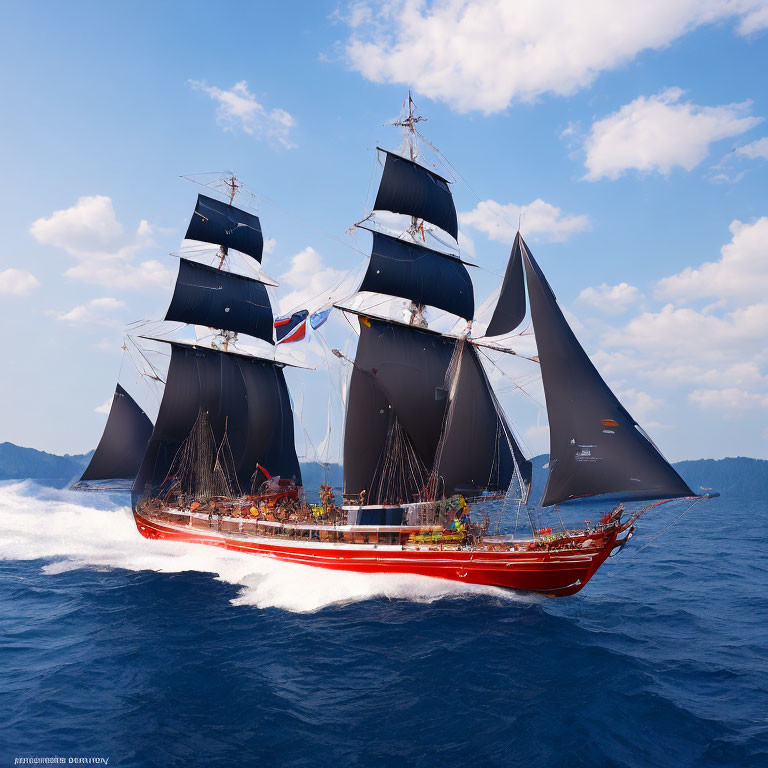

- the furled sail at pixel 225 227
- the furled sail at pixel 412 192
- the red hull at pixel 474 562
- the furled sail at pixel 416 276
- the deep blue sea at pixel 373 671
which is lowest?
the deep blue sea at pixel 373 671

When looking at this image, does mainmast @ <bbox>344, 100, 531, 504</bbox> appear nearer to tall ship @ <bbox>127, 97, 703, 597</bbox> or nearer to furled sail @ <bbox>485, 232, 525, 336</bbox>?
tall ship @ <bbox>127, 97, 703, 597</bbox>

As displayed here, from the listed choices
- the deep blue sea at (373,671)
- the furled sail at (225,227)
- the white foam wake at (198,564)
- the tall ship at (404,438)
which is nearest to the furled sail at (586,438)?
the tall ship at (404,438)

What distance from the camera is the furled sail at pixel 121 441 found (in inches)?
1977

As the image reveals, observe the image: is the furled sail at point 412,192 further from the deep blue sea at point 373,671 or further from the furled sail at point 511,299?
the deep blue sea at point 373,671

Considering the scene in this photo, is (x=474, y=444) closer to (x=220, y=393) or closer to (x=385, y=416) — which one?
(x=385, y=416)

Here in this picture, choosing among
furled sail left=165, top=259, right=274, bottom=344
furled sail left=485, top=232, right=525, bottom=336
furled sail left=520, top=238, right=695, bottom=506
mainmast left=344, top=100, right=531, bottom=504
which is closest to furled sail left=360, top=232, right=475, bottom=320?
mainmast left=344, top=100, right=531, bottom=504

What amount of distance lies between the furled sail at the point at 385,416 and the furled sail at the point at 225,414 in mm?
18089

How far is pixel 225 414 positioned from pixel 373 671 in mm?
36423

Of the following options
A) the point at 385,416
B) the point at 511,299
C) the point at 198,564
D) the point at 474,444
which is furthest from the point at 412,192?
the point at 198,564

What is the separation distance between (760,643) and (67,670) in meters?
29.4

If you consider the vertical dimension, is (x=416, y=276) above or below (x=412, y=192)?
below

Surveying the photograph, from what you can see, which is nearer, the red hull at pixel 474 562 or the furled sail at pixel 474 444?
the red hull at pixel 474 562

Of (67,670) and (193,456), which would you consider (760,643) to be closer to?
(67,670)

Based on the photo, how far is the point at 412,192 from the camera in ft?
142
